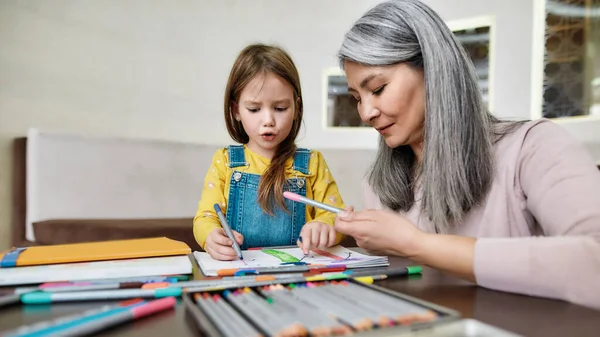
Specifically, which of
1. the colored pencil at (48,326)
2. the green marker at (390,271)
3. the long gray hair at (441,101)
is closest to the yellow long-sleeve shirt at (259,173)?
the long gray hair at (441,101)

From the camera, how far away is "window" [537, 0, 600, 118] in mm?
2248

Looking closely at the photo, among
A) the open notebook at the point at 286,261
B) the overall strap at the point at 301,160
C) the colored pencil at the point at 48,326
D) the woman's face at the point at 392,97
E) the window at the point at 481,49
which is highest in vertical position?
the window at the point at 481,49

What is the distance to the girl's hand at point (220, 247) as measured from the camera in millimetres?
806

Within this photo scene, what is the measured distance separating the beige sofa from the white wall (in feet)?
0.71

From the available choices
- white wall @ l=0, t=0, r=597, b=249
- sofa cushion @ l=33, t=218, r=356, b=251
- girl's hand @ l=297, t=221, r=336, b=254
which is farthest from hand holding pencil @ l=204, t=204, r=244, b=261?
white wall @ l=0, t=0, r=597, b=249

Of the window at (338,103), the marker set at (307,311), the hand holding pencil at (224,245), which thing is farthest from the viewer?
the window at (338,103)

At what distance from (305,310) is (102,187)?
6.35 feet

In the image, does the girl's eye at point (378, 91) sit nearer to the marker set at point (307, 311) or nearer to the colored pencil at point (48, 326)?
the marker set at point (307, 311)

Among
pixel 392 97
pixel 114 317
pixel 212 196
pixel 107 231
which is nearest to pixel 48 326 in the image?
pixel 114 317

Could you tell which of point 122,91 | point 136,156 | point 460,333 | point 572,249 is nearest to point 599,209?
point 572,249

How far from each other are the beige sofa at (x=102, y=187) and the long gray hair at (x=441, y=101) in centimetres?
106

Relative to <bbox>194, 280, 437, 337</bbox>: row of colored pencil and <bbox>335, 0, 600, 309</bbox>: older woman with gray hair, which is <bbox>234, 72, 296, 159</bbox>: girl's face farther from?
<bbox>194, 280, 437, 337</bbox>: row of colored pencil

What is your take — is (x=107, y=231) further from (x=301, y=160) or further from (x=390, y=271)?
(x=390, y=271)

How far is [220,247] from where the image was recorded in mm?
829
